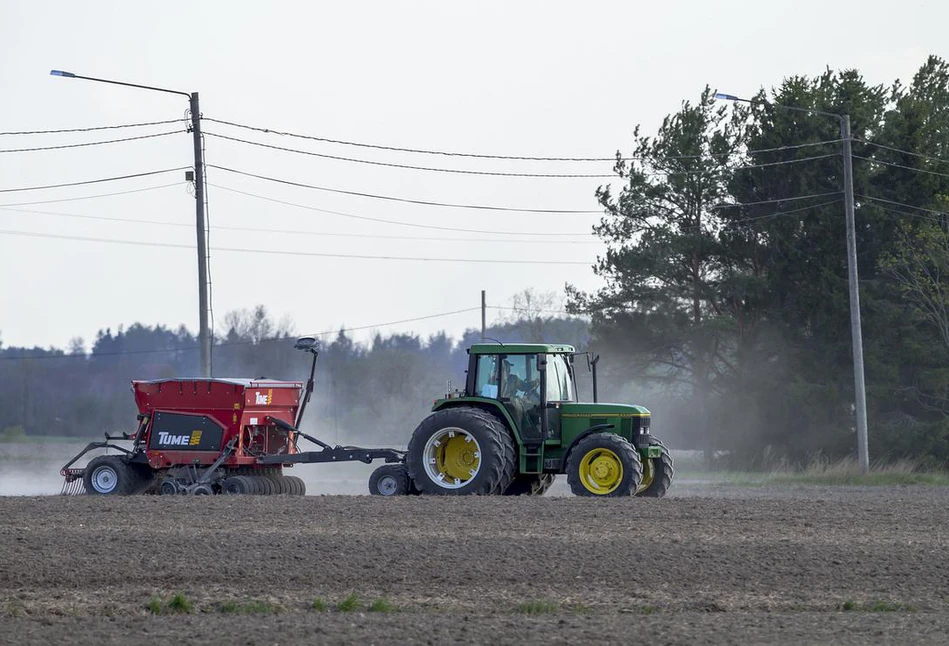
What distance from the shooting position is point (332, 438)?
6950 cm

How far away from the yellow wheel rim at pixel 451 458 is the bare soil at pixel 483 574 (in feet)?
8.40

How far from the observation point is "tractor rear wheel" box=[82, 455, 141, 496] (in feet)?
69.8

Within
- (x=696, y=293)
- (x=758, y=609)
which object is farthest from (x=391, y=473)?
(x=696, y=293)

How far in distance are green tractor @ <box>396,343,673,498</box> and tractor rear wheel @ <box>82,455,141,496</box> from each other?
517 centimetres

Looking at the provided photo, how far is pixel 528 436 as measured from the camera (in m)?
18.9

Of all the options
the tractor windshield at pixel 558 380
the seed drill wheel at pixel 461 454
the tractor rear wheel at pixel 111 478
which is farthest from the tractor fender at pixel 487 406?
the tractor rear wheel at pixel 111 478

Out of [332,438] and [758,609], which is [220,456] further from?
[332,438]

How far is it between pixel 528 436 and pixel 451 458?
1.26 m

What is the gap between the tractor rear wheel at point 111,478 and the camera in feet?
69.8

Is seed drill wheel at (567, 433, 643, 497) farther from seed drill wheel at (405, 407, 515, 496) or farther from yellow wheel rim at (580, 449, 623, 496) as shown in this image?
seed drill wheel at (405, 407, 515, 496)

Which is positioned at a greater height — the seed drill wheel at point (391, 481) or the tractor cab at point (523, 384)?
the tractor cab at point (523, 384)

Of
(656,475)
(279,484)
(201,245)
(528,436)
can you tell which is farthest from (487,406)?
(201,245)

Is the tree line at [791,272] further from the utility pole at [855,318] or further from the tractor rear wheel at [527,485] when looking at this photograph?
the tractor rear wheel at [527,485]

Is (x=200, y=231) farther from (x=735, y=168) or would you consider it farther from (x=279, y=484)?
(x=735, y=168)
